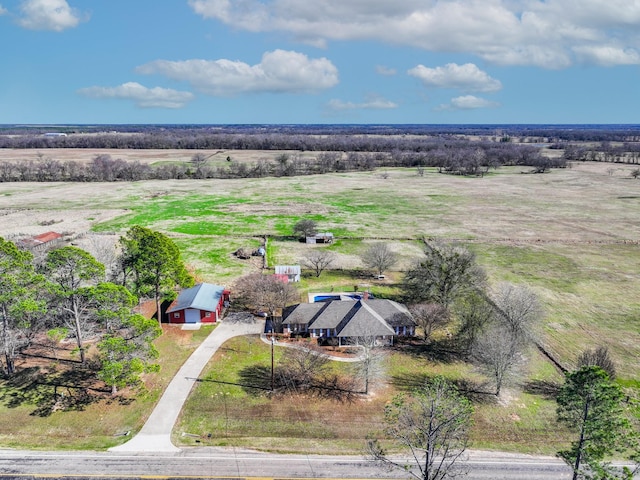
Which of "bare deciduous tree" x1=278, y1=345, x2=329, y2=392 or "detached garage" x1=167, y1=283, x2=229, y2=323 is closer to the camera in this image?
"bare deciduous tree" x1=278, y1=345, x2=329, y2=392

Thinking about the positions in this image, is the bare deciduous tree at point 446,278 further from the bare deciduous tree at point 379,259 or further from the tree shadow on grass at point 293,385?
the tree shadow on grass at point 293,385

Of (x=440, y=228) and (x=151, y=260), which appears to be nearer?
(x=151, y=260)

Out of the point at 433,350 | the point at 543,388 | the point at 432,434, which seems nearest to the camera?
the point at 432,434

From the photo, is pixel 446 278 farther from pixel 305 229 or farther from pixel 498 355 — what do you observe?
pixel 305 229

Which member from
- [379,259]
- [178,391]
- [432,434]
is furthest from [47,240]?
[432,434]

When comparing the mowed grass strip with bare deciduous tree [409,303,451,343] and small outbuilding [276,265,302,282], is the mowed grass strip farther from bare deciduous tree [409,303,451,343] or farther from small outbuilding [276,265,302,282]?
small outbuilding [276,265,302,282]

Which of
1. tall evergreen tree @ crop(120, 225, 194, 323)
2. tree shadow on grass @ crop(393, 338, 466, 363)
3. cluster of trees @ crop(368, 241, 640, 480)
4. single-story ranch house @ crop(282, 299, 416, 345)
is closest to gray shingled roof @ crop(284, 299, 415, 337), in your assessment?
single-story ranch house @ crop(282, 299, 416, 345)

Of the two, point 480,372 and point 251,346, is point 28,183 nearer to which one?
point 251,346
